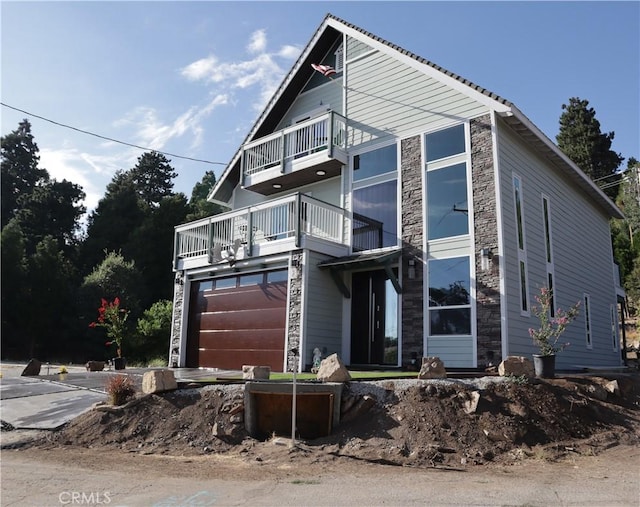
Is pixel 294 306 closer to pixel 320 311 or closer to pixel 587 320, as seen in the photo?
pixel 320 311

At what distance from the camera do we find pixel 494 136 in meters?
11.2

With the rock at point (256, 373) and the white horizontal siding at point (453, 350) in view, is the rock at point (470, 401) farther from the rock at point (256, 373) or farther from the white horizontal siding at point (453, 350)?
the white horizontal siding at point (453, 350)

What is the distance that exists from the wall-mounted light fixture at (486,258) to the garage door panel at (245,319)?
488 centimetres

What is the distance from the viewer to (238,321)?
1385 cm

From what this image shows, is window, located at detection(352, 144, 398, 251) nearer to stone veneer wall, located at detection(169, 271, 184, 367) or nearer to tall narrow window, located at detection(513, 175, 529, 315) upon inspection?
tall narrow window, located at detection(513, 175, 529, 315)

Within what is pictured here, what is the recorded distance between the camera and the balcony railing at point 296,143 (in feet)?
45.6

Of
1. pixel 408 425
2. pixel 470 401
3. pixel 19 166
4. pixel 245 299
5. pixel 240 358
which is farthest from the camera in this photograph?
pixel 19 166

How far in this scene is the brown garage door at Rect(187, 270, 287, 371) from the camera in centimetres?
1284

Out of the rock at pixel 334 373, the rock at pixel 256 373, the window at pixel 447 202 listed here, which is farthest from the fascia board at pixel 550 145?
the rock at pixel 256 373

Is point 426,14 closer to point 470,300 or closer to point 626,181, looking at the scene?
point 470,300

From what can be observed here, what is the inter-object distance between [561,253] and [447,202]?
15.0 feet

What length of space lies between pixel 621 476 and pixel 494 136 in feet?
24.9

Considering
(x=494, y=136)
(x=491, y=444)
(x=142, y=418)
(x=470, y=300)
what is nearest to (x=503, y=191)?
(x=494, y=136)

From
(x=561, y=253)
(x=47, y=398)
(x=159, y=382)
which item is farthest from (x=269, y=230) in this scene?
(x=561, y=253)
